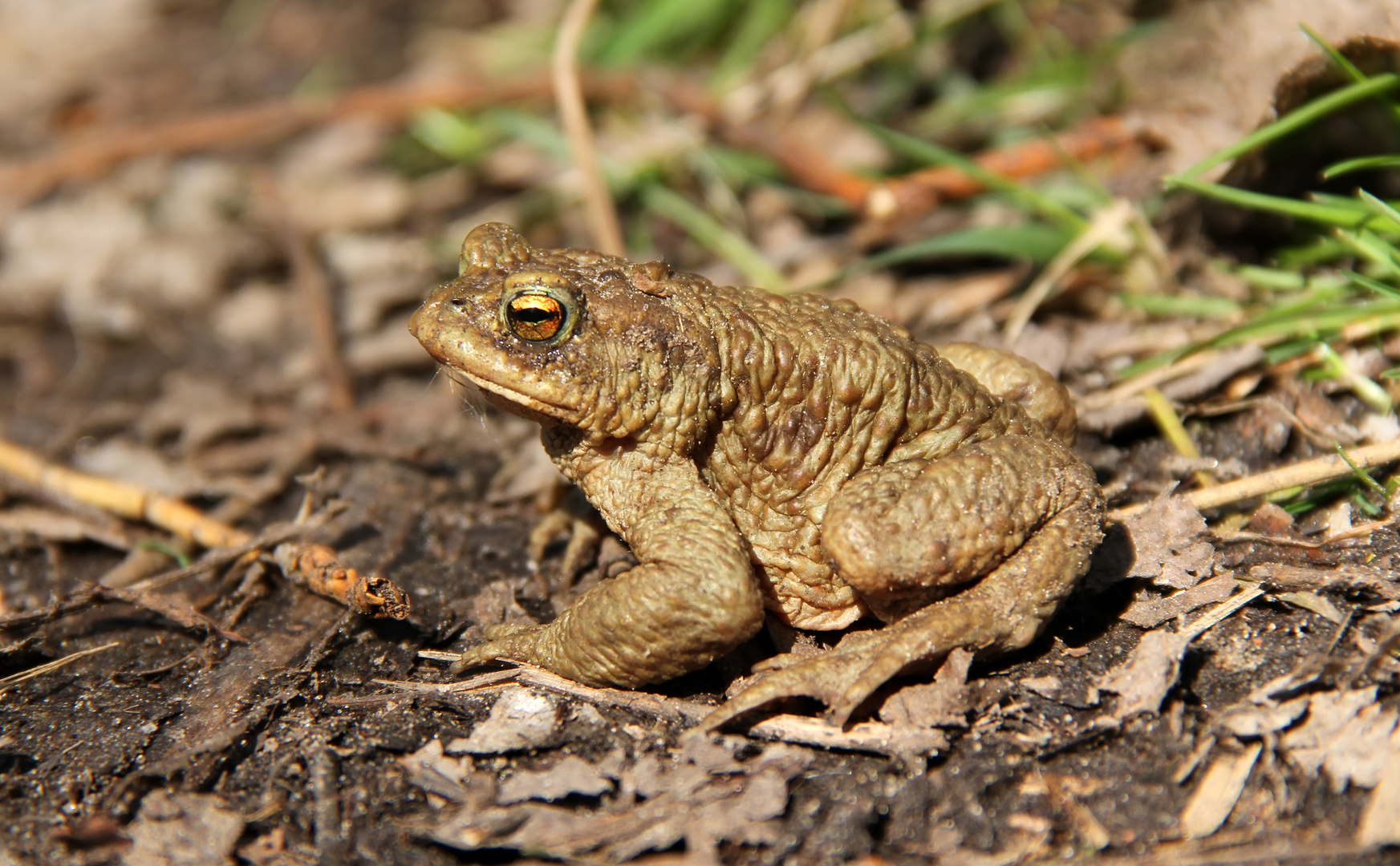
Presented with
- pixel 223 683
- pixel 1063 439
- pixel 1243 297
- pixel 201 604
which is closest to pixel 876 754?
pixel 1063 439

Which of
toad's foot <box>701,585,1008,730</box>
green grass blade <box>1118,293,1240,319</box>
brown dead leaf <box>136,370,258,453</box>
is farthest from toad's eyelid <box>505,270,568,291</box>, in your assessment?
green grass blade <box>1118,293,1240,319</box>

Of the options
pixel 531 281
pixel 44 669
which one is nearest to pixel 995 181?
pixel 531 281

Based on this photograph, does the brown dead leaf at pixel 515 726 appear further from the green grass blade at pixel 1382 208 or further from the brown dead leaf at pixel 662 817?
the green grass blade at pixel 1382 208

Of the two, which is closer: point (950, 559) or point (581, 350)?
point (950, 559)

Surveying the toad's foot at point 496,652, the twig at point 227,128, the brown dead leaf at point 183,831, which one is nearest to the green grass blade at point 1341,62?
the toad's foot at point 496,652

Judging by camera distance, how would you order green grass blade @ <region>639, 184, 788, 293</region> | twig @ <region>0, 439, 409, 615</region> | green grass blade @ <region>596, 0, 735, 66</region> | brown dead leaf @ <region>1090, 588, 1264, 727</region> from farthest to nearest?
green grass blade @ <region>596, 0, 735, 66</region> → green grass blade @ <region>639, 184, 788, 293</region> → twig @ <region>0, 439, 409, 615</region> → brown dead leaf @ <region>1090, 588, 1264, 727</region>

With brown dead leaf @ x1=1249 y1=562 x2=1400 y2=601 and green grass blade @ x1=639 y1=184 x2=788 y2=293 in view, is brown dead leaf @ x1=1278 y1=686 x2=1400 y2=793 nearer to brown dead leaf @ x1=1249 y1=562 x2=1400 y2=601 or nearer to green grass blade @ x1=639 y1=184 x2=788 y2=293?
brown dead leaf @ x1=1249 y1=562 x2=1400 y2=601

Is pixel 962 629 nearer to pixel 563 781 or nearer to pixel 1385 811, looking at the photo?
pixel 1385 811

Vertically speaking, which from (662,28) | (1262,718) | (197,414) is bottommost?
(1262,718)
